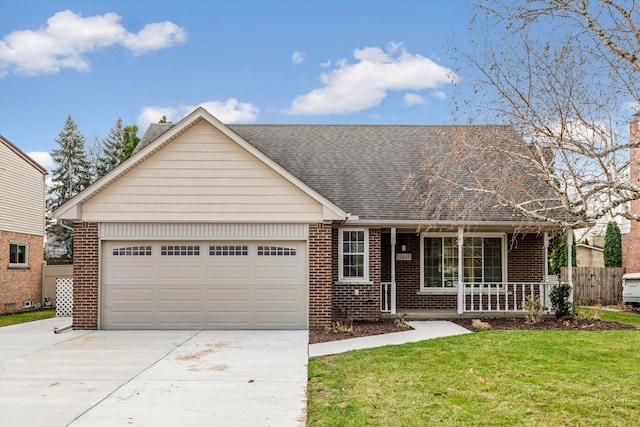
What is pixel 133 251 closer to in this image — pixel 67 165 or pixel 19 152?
pixel 19 152

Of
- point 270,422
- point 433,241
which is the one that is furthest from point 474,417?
point 433,241

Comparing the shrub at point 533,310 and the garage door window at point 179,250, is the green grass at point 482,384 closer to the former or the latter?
the shrub at point 533,310

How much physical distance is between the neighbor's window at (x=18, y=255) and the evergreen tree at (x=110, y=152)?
Answer: 78.3 feet

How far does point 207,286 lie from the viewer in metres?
13.9

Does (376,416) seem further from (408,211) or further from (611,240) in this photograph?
(611,240)

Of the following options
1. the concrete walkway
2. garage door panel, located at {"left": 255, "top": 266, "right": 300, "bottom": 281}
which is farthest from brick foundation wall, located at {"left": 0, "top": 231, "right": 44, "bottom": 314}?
the concrete walkway

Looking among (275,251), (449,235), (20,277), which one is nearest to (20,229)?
(20,277)

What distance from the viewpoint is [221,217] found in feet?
45.0

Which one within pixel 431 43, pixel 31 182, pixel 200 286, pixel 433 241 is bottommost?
pixel 200 286

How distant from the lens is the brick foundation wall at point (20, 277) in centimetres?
2052

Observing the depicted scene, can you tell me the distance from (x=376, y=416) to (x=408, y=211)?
920 cm

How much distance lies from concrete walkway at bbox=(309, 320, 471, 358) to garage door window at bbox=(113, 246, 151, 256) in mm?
5153

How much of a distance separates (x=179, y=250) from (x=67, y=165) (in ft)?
114

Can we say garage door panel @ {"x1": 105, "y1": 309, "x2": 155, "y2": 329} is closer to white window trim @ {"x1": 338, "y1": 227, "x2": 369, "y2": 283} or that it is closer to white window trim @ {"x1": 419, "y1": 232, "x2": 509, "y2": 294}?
white window trim @ {"x1": 338, "y1": 227, "x2": 369, "y2": 283}
